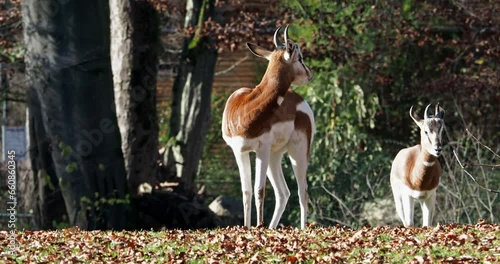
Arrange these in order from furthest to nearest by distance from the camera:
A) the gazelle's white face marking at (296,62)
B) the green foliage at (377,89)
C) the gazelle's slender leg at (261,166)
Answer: the green foliage at (377,89), the gazelle's white face marking at (296,62), the gazelle's slender leg at (261,166)

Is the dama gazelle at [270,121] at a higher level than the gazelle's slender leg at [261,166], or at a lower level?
higher

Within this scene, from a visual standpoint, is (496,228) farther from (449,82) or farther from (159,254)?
(449,82)

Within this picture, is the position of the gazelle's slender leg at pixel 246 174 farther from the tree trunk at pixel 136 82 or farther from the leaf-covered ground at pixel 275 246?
the tree trunk at pixel 136 82

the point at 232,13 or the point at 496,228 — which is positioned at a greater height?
the point at 232,13

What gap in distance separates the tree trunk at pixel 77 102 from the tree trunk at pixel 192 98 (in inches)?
207

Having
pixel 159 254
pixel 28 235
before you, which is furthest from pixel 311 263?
pixel 28 235

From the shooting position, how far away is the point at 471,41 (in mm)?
23625

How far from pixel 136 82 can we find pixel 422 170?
22.7ft

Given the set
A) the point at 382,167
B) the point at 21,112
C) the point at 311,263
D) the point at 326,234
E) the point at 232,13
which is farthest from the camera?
the point at 21,112

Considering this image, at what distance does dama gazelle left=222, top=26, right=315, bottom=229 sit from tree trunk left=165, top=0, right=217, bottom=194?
9.12 metres

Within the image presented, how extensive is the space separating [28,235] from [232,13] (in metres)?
13.6

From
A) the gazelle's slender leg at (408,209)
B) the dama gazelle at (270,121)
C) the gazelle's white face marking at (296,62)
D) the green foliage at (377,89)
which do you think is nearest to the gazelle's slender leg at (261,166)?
the dama gazelle at (270,121)

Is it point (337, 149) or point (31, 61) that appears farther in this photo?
point (337, 149)

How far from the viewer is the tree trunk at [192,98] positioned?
23.0m
